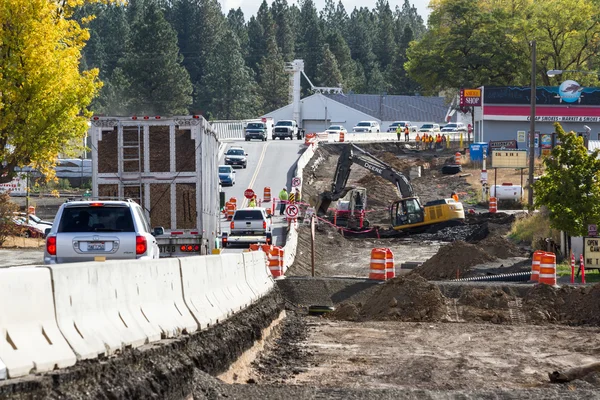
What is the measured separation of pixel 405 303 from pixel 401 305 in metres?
0.10

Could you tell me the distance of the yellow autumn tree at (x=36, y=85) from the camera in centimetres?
3425

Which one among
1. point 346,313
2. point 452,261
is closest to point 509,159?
point 452,261

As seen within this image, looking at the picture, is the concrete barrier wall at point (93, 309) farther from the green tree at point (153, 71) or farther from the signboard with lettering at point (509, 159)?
the green tree at point (153, 71)

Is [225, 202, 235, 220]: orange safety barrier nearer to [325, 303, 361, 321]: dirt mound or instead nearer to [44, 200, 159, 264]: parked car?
[325, 303, 361, 321]: dirt mound

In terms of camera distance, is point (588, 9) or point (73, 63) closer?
point (73, 63)

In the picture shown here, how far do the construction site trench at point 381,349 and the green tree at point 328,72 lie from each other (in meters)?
141

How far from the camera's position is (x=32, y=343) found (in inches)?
300

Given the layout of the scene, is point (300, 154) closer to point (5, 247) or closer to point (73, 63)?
point (5, 247)

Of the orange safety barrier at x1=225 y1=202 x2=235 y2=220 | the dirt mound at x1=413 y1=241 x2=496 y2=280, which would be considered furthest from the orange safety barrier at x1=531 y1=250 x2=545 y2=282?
the orange safety barrier at x1=225 y1=202 x2=235 y2=220

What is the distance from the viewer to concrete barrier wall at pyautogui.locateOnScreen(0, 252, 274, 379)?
24.5 feet

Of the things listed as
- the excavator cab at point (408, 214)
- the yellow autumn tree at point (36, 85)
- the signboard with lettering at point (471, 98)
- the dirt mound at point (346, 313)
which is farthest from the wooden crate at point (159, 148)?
the signboard with lettering at point (471, 98)

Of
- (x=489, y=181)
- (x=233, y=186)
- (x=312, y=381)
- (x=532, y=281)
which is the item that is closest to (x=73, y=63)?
(x=532, y=281)

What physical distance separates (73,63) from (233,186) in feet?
111

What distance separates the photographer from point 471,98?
85812 millimetres
